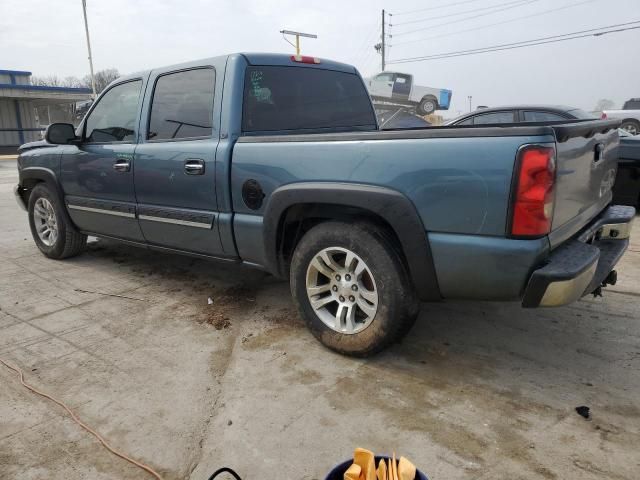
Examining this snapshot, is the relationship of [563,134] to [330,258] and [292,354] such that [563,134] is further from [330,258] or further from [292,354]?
[292,354]

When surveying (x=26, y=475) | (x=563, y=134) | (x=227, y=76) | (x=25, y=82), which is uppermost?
(x=25, y=82)

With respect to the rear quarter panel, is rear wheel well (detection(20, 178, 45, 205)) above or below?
below

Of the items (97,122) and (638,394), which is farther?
(97,122)

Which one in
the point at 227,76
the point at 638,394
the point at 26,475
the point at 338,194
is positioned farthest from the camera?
the point at 227,76

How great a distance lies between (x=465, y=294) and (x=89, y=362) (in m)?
2.32

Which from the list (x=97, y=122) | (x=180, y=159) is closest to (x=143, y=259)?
(x=97, y=122)

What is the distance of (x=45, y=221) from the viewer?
17.6ft

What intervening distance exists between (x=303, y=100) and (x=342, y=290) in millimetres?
1687

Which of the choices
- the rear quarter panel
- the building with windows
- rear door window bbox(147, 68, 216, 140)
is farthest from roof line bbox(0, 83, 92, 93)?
the rear quarter panel

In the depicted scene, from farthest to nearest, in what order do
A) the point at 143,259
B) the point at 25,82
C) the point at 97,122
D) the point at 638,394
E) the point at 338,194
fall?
the point at 25,82
the point at 143,259
the point at 97,122
the point at 338,194
the point at 638,394

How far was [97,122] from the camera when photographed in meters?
4.55

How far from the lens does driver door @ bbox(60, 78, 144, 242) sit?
411 centimetres

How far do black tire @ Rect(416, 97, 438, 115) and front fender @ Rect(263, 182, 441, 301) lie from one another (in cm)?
2316

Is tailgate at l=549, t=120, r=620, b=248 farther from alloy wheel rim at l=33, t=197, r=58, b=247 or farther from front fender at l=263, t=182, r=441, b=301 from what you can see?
alloy wheel rim at l=33, t=197, r=58, b=247
